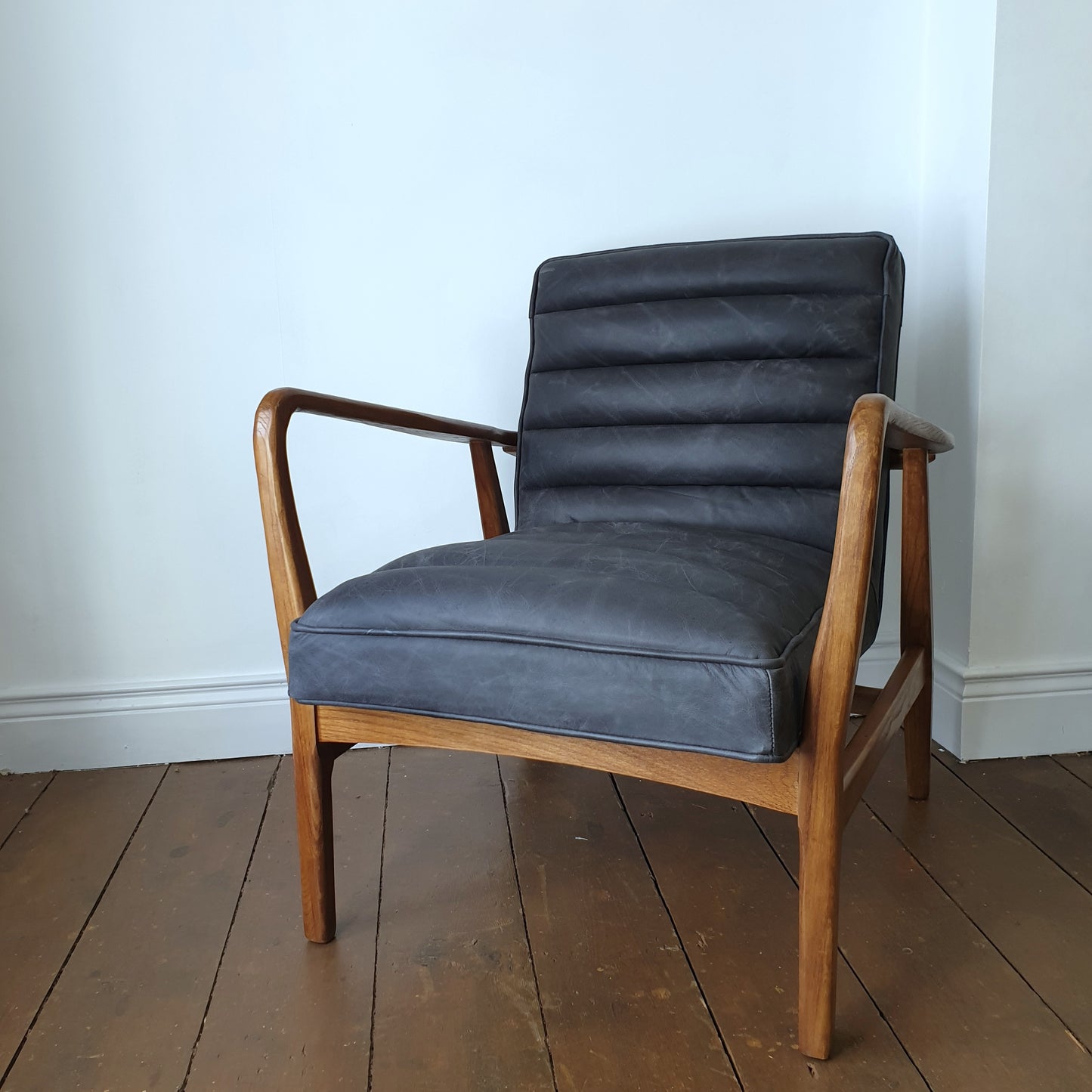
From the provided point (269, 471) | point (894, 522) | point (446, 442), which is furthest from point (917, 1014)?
point (446, 442)

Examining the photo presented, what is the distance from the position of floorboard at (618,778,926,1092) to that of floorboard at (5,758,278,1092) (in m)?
0.51

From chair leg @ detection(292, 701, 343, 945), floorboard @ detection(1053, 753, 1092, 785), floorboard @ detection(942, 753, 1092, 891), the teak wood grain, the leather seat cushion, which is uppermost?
the leather seat cushion

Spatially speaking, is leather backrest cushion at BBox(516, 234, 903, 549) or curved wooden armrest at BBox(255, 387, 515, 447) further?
leather backrest cushion at BBox(516, 234, 903, 549)

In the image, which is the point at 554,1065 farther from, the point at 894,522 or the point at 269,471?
the point at 894,522

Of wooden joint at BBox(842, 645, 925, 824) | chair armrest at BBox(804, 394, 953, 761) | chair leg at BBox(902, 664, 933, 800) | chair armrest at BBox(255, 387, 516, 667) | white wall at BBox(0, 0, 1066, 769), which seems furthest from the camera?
white wall at BBox(0, 0, 1066, 769)

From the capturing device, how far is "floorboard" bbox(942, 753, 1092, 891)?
1.21 m

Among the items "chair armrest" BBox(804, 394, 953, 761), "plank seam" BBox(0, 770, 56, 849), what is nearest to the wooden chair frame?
"chair armrest" BBox(804, 394, 953, 761)

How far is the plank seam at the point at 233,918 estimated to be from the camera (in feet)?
2.88

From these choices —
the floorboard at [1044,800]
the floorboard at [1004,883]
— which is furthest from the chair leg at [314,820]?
the floorboard at [1044,800]

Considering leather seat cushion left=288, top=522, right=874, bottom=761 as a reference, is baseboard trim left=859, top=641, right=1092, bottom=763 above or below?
below

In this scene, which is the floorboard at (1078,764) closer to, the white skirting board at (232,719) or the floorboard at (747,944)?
the white skirting board at (232,719)

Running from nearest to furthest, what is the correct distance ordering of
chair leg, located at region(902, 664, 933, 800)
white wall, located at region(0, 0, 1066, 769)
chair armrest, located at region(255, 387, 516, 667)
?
chair armrest, located at region(255, 387, 516, 667), chair leg, located at region(902, 664, 933, 800), white wall, located at region(0, 0, 1066, 769)

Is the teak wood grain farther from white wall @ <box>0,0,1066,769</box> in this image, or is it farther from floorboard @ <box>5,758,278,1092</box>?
white wall @ <box>0,0,1066,769</box>

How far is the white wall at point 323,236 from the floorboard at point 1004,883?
21 cm
